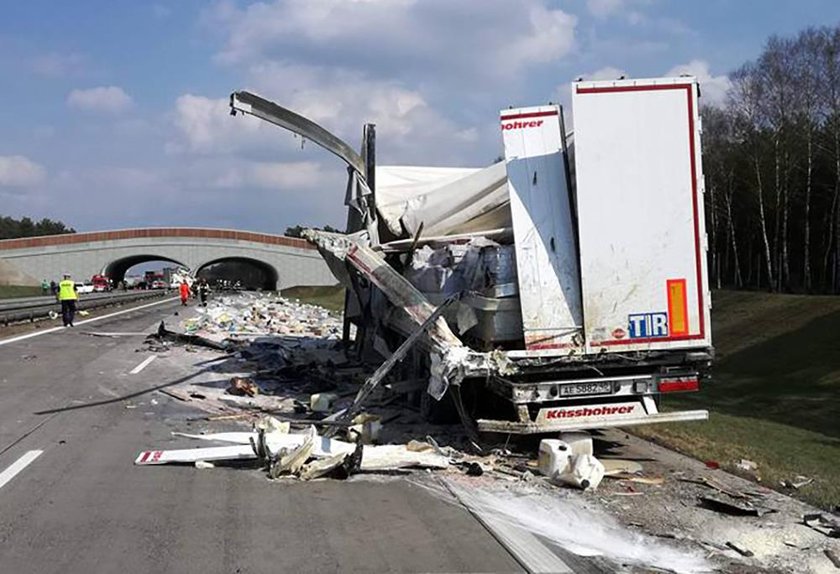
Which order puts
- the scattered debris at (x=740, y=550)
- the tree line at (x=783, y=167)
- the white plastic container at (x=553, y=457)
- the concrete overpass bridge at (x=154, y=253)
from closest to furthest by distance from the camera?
the scattered debris at (x=740, y=550)
the white plastic container at (x=553, y=457)
the tree line at (x=783, y=167)
the concrete overpass bridge at (x=154, y=253)

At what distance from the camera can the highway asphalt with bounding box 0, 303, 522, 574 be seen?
5.33 metres

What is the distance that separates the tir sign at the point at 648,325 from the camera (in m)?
8.46

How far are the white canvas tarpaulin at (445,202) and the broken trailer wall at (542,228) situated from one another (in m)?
1.50

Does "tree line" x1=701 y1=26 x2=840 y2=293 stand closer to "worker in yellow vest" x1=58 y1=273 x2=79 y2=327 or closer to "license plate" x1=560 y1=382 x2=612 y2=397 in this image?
"worker in yellow vest" x1=58 y1=273 x2=79 y2=327

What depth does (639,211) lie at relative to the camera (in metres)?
8.37

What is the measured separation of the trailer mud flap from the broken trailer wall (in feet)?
2.14

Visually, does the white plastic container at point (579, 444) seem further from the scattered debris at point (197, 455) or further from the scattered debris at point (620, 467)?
the scattered debris at point (197, 455)

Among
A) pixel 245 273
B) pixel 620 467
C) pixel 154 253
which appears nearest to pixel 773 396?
pixel 620 467

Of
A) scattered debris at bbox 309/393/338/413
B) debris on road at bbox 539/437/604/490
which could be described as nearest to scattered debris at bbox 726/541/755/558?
debris on road at bbox 539/437/604/490

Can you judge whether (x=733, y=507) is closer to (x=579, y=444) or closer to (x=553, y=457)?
(x=553, y=457)

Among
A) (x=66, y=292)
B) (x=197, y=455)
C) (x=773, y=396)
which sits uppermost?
(x=66, y=292)

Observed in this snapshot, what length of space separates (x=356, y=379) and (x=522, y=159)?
21.8ft

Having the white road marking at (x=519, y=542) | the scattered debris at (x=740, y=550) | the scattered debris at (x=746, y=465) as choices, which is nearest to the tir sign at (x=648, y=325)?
the scattered debris at (x=746, y=465)

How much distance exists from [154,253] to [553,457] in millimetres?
100082
